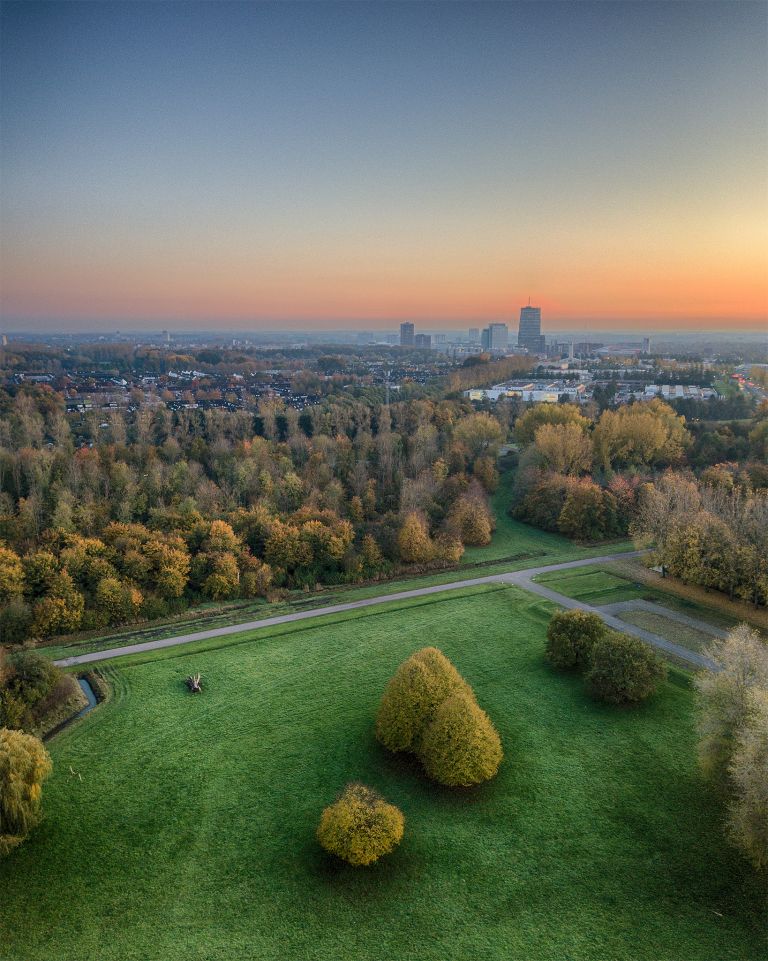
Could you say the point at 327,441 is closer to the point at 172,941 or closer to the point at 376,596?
the point at 376,596

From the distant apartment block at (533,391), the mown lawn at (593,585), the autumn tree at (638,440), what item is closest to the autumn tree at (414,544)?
the mown lawn at (593,585)

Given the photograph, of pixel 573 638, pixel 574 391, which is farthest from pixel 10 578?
pixel 574 391

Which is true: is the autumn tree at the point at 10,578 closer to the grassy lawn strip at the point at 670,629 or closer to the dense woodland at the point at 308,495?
the dense woodland at the point at 308,495

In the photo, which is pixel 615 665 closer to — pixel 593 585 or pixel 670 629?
pixel 670 629

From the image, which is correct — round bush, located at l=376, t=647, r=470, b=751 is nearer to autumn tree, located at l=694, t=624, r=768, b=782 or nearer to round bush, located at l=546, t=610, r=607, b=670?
round bush, located at l=546, t=610, r=607, b=670

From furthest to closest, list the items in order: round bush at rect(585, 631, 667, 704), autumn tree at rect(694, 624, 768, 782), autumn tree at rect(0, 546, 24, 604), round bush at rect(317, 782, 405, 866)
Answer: autumn tree at rect(0, 546, 24, 604)
round bush at rect(585, 631, 667, 704)
autumn tree at rect(694, 624, 768, 782)
round bush at rect(317, 782, 405, 866)

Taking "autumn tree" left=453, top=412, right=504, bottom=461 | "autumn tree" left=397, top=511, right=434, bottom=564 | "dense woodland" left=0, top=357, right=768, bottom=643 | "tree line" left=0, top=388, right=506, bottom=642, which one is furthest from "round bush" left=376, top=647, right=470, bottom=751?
"autumn tree" left=453, top=412, right=504, bottom=461
